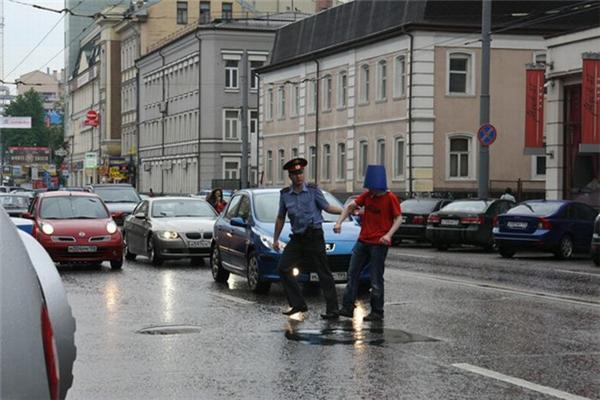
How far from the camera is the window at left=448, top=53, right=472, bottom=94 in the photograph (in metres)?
51.3

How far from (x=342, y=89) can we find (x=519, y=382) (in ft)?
166

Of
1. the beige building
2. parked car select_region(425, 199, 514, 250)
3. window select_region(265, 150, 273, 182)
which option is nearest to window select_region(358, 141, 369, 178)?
the beige building

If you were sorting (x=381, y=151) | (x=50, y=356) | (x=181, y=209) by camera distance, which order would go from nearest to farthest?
(x=50, y=356) < (x=181, y=209) < (x=381, y=151)

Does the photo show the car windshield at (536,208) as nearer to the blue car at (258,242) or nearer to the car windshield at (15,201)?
the blue car at (258,242)

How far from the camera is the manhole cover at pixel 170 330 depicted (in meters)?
12.4

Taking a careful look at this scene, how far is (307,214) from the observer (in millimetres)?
13844

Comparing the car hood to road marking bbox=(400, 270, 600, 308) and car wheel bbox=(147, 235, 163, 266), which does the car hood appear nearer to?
car wheel bbox=(147, 235, 163, 266)

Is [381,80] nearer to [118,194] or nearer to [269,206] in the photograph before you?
[118,194]

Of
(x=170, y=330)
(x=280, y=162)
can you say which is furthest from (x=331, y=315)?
(x=280, y=162)

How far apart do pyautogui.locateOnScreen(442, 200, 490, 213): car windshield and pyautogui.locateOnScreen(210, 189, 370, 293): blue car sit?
13970 millimetres

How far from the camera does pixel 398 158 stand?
172 feet

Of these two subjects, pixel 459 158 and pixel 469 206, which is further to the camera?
pixel 459 158

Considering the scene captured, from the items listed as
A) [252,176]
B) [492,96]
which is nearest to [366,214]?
[492,96]

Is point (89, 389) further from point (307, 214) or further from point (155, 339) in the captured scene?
point (307, 214)
